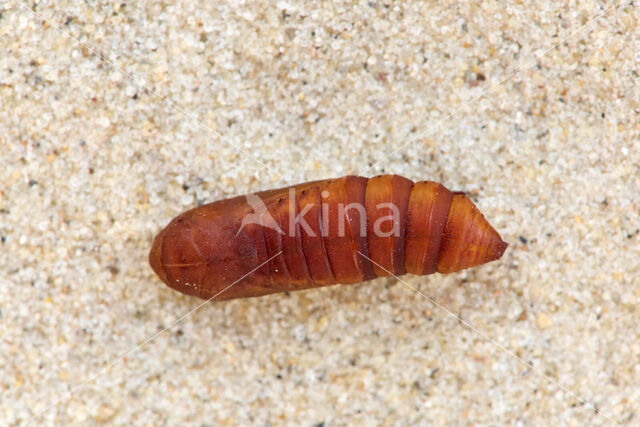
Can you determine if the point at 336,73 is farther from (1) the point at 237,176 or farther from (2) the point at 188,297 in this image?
(2) the point at 188,297

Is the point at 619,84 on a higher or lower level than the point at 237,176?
higher

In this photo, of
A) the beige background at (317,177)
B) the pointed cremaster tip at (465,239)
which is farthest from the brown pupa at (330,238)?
the beige background at (317,177)

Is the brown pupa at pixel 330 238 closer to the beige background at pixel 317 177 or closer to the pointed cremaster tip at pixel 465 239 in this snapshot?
the pointed cremaster tip at pixel 465 239

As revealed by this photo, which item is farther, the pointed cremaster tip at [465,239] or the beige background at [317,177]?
the beige background at [317,177]

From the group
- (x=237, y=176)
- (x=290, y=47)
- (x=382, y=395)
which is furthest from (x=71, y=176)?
(x=382, y=395)

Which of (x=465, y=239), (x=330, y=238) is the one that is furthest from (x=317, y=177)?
(x=465, y=239)

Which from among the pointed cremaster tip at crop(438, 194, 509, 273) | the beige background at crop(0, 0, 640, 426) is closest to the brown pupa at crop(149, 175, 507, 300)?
the pointed cremaster tip at crop(438, 194, 509, 273)

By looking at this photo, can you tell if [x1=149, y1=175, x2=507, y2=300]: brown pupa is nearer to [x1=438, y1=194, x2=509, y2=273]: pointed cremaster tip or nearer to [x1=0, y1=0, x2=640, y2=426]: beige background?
[x1=438, y1=194, x2=509, y2=273]: pointed cremaster tip
